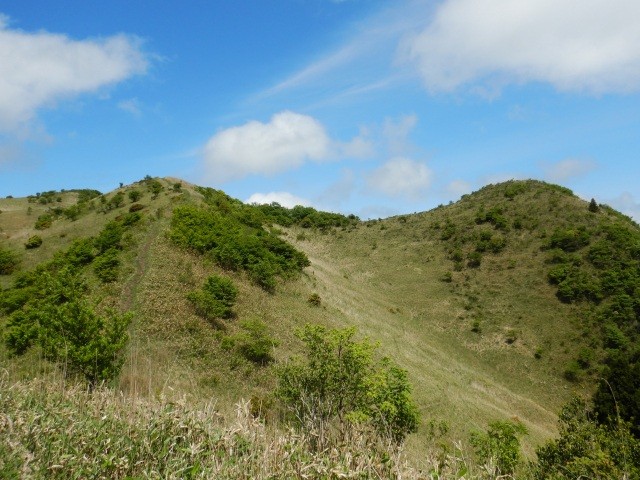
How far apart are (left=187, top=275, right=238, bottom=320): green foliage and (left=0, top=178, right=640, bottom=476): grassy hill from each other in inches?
30.4

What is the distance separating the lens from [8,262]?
160 feet

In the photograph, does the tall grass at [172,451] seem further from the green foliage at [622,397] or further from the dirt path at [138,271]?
the green foliage at [622,397]

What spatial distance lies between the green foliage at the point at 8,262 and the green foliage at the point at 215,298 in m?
25.5

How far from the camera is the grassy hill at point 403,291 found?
34.6 metres

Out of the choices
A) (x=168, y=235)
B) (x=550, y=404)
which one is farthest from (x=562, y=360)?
(x=168, y=235)

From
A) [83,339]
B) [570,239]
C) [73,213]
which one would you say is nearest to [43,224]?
[73,213]

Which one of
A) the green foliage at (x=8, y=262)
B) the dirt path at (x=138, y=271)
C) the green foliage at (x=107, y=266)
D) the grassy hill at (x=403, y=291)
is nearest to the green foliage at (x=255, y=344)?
the grassy hill at (x=403, y=291)

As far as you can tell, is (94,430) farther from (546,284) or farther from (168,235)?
(546,284)

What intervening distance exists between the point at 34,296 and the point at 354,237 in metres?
73.9

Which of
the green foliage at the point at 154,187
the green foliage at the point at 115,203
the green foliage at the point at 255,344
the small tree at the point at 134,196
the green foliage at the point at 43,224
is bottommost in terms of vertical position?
the green foliage at the point at 255,344

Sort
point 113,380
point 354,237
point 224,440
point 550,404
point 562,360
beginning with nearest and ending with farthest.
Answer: point 224,440
point 113,380
point 550,404
point 562,360
point 354,237

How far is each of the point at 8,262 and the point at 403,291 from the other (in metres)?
59.4

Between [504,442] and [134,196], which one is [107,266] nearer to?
[134,196]

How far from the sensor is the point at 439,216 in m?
105
